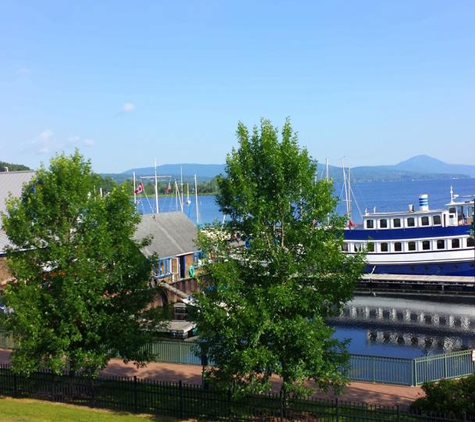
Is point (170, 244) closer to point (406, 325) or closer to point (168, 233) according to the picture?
point (168, 233)

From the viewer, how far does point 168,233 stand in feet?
195

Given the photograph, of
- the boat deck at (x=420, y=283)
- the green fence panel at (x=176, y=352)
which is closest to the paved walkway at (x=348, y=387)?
the green fence panel at (x=176, y=352)

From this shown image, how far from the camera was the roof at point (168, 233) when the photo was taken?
56134mm

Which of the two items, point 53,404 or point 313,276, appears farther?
point 53,404

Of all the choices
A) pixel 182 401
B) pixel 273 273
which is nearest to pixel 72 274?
pixel 182 401

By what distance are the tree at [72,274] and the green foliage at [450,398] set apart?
1097 cm

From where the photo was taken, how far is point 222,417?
21844mm

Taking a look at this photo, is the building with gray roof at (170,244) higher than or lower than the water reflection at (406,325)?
higher

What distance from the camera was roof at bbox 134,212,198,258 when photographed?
56.1 m

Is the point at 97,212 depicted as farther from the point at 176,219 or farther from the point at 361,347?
the point at 176,219

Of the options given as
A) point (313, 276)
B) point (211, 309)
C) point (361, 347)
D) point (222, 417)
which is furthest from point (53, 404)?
point (361, 347)

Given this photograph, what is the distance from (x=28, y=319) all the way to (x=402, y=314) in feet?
126

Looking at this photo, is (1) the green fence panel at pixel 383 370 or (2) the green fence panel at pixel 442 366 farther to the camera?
(1) the green fence panel at pixel 383 370

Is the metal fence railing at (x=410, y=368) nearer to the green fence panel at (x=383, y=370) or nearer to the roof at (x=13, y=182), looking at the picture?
the green fence panel at (x=383, y=370)
